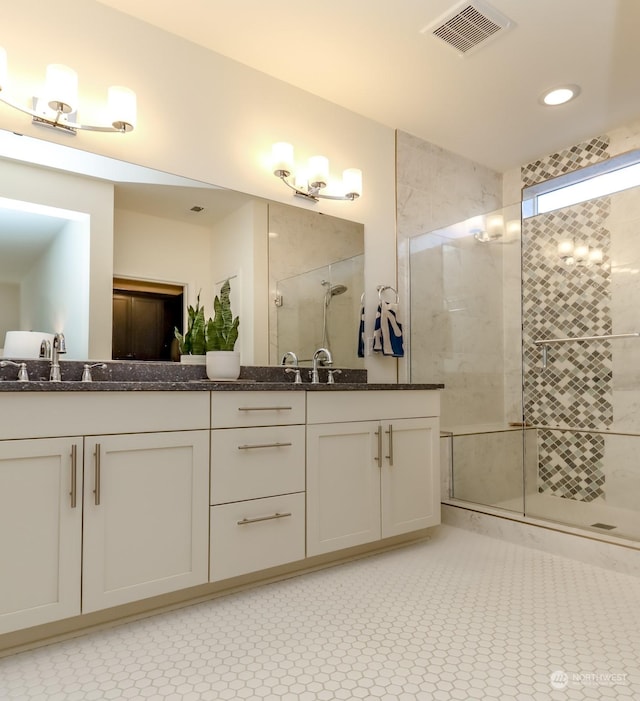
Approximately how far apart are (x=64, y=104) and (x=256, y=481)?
1579mm

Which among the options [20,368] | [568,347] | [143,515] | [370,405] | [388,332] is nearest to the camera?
[143,515]

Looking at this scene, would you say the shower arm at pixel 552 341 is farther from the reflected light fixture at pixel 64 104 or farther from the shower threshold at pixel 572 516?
the reflected light fixture at pixel 64 104

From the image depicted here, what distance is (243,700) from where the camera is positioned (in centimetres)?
127

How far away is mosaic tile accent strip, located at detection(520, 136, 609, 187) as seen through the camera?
10.6 ft

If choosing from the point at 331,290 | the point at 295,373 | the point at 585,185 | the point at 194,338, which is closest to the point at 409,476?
the point at 295,373

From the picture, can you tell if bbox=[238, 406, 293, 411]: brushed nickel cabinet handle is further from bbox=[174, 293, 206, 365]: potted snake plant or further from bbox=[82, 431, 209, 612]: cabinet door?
bbox=[174, 293, 206, 365]: potted snake plant

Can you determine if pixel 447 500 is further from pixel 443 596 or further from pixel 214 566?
pixel 214 566

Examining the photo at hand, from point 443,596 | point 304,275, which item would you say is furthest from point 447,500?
point 304,275

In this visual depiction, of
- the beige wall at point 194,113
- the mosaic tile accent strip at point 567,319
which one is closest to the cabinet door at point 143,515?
the beige wall at point 194,113

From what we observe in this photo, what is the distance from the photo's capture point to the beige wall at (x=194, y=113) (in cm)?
196

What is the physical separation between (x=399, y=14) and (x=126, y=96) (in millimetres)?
1200

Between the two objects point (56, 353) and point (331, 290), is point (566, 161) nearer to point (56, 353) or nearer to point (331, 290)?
point (331, 290)
